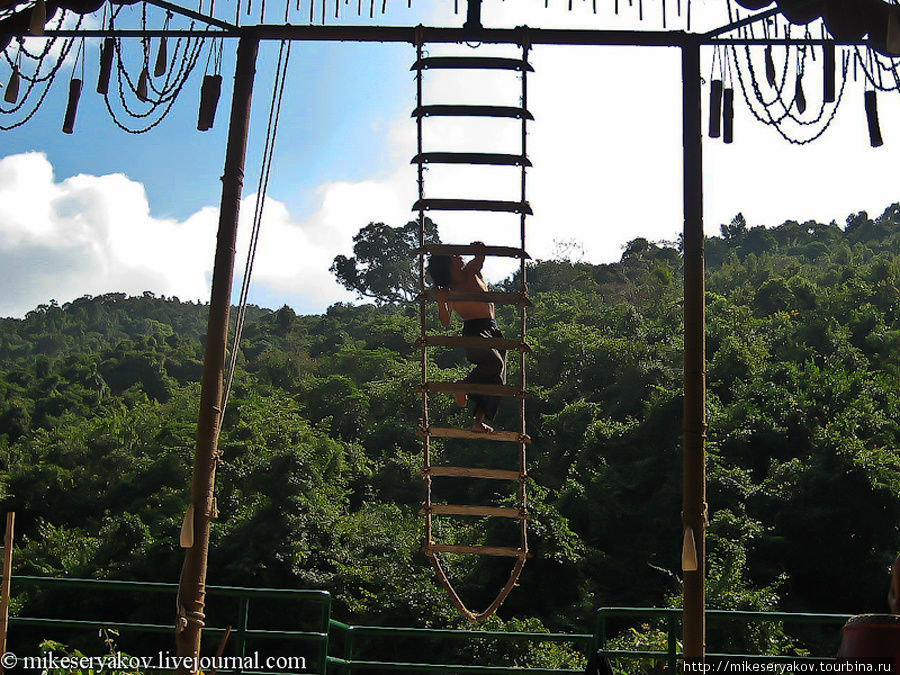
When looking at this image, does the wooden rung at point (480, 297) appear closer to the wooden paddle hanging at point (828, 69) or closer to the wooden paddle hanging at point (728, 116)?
the wooden paddle hanging at point (728, 116)

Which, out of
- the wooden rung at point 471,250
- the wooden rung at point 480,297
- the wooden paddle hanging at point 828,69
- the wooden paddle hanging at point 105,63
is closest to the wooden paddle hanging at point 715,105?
the wooden paddle hanging at point 828,69

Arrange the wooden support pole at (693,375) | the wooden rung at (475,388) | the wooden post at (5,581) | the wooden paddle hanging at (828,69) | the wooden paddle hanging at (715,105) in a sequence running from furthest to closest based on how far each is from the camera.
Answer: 1. the wooden paddle hanging at (715,105)
2. the wooden paddle hanging at (828,69)
3. the wooden rung at (475,388)
4. the wooden support pole at (693,375)
5. the wooden post at (5,581)

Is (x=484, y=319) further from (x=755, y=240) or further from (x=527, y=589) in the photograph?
(x=755, y=240)

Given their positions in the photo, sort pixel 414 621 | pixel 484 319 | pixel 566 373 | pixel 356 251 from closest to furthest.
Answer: pixel 484 319 → pixel 414 621 → pixel 566 373 → pixel 356 251

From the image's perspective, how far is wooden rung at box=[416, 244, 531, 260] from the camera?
4410mm

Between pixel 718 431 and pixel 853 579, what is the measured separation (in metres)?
3.56

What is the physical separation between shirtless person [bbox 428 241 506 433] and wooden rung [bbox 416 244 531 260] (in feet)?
0.35

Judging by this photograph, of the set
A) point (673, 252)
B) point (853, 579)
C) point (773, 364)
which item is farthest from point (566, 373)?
point (673, 252)

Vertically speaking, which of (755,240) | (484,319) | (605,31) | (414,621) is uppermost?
(755,240)

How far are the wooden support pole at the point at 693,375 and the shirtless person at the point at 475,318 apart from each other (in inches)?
37.9

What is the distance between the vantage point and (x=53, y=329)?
4028 cm

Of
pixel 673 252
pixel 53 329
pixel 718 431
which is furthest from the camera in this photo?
pixel 53 329

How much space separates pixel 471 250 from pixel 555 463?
46.2 feet

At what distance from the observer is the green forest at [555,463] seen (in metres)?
14.3
